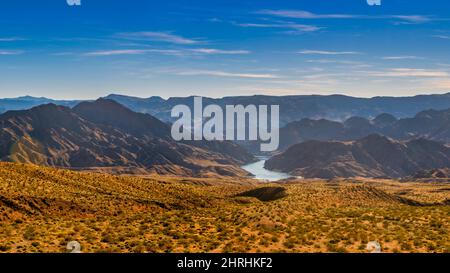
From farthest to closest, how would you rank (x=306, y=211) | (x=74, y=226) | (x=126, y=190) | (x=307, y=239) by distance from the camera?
1. (x=126, y=190)
2. (x=306, y=211)
3. (x=74, y=226)
4. (x=307, y=239)

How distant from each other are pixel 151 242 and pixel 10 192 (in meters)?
23.8

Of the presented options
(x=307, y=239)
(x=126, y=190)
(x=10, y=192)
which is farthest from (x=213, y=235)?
(x=126, y=190)

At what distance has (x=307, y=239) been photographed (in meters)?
34.4

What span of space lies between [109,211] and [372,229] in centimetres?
2977

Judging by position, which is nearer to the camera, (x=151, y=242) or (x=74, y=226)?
(x=151, y=242)

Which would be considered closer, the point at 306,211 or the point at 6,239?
the point at 6,239

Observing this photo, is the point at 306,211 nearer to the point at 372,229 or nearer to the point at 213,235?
the point at 372,229
